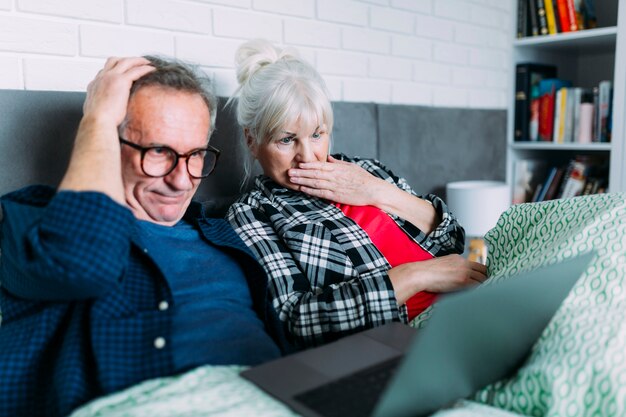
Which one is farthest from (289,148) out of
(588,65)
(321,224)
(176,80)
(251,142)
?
(588,65)

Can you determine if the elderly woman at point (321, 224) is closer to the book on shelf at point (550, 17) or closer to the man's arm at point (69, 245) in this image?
the man's arm at point (69, 245)

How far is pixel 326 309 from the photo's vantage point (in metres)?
1.27

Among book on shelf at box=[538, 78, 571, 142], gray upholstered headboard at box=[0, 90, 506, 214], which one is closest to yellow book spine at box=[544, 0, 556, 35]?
book on shelf at box=[538, 78, 571, 142]

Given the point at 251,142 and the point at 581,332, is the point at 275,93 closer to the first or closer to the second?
the point at 251,142

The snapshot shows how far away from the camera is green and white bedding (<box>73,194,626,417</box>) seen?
0.83 metres

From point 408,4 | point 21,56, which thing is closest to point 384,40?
Result: point 408,4

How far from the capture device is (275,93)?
1.52m

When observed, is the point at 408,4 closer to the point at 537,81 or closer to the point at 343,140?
the point at 343,140

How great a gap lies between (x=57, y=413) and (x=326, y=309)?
0.56 meters

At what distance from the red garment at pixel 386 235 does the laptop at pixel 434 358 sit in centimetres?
53

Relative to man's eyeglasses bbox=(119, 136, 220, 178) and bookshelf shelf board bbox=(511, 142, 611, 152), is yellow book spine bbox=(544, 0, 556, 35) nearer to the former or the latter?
bookshelf shelf board bbox=(511, 142, 611, 152)

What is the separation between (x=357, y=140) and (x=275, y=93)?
67cm

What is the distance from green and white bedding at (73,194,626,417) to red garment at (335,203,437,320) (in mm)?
530

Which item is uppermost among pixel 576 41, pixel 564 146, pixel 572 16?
pixel 572 16
